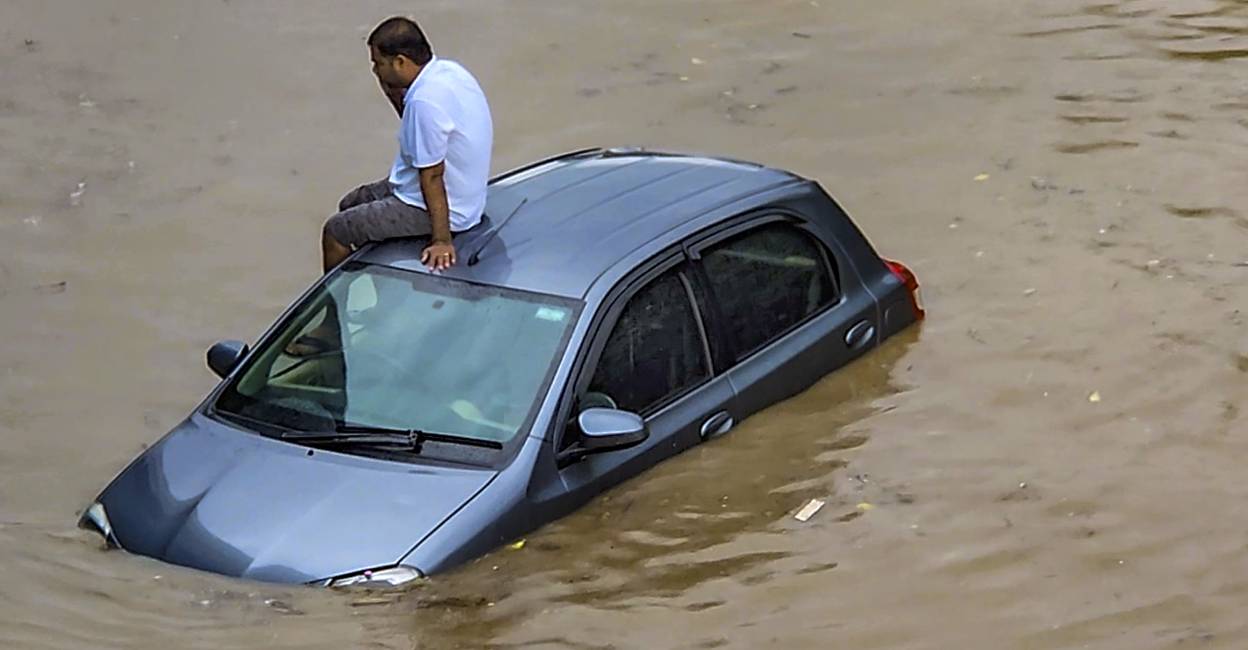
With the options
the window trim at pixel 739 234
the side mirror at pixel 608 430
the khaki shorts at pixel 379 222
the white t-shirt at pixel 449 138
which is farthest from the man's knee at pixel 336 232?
the side mirror at pixel 608 430

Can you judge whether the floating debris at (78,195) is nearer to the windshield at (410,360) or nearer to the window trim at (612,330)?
the windshield at (410,360)

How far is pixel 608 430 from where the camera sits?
6.41 metres

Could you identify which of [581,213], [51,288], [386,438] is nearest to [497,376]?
[386,438]

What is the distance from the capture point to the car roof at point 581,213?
699 cm

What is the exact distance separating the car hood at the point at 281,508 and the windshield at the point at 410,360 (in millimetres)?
213

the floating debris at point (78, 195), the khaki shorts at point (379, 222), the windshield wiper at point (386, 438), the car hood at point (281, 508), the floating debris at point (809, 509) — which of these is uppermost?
the khaki shorts at point (379, 222)

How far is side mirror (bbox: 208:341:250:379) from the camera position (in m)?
7.25

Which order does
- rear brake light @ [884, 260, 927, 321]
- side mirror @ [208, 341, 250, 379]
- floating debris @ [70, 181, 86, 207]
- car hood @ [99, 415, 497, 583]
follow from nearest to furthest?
car hood @ [99, 415, 497, 583]
side mirror @ [208, 341, 250, 379]
rear brake light @ [884, 260, 927, 321]
floating debris @ [70, 181, 86, 207]

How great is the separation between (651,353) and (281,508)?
61.7 inches

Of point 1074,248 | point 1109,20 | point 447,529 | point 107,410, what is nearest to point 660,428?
point 447,529

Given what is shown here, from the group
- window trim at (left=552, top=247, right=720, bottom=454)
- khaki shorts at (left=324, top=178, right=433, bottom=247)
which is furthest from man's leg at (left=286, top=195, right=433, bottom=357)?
window trim at (left=552, top=247, right=720, bottom=454)

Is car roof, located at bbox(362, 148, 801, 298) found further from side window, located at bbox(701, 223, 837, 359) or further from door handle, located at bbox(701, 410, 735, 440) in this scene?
door handle, located at bbox(701, 410, 735, 440)

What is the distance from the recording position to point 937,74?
14.1 metres

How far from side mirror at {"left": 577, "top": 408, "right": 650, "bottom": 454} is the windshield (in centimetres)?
22
